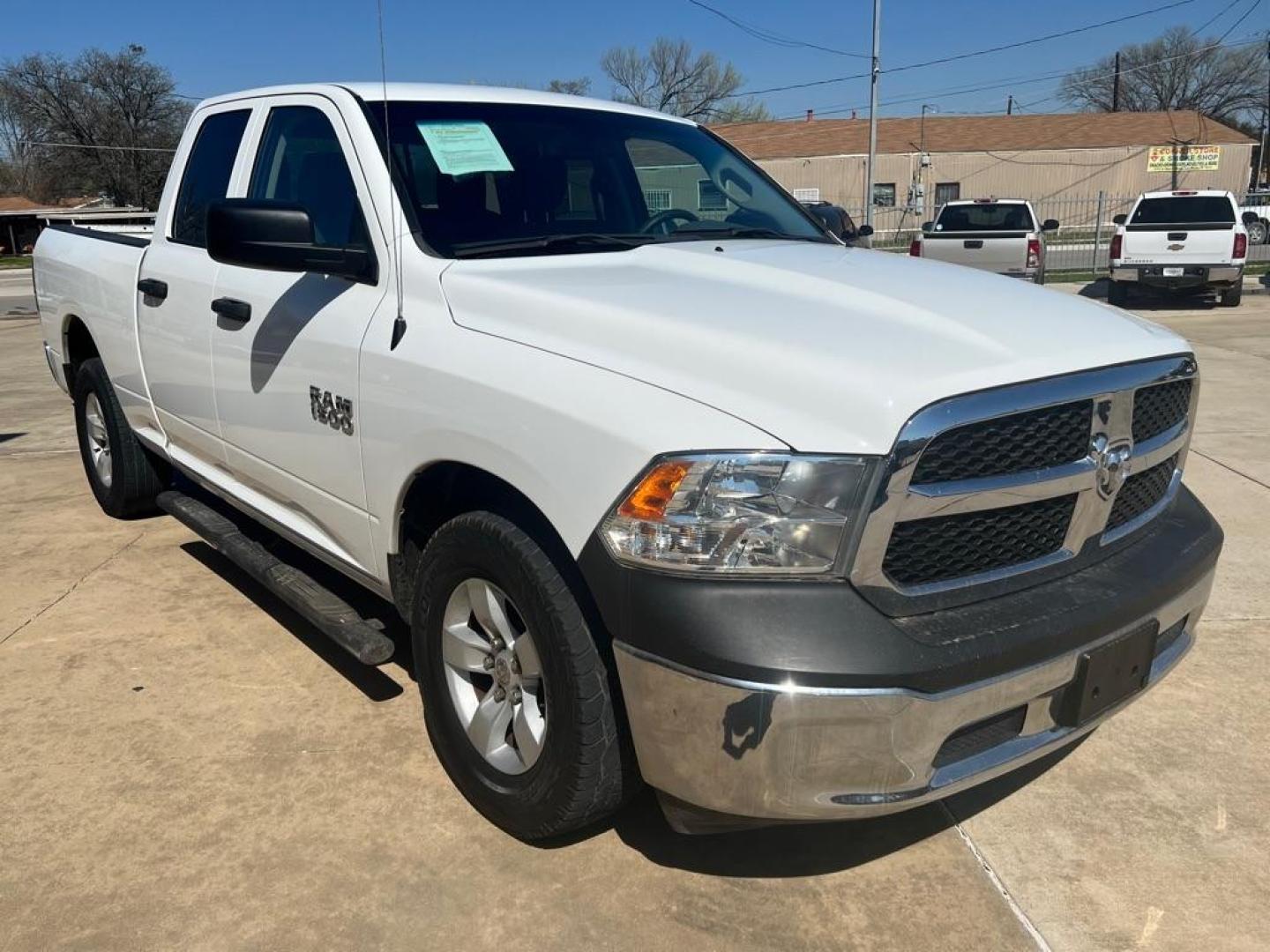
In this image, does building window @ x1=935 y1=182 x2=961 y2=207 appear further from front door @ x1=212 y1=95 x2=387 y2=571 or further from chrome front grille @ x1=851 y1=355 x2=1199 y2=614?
chrome front grille @ x1=851 y1=355 x2=1199 y2=614

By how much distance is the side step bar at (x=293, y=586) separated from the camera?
3094 mm

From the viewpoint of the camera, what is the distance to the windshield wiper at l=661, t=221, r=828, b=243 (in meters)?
3.54

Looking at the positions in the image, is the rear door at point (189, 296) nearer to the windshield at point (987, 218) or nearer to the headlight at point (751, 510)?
the headlight at point (751, 510)

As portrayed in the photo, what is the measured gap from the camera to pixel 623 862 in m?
2.71

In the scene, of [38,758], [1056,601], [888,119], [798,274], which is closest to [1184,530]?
[1056,601]

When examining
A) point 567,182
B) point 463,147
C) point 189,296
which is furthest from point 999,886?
point 189,296

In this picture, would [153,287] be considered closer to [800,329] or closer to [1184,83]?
[800,329]

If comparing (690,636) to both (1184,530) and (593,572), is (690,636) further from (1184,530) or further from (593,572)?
(1184,530)

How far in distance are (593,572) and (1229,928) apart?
1696mm

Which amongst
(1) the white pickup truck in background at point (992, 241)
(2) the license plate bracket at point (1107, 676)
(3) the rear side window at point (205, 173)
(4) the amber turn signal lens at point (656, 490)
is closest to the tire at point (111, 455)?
(3) the rear side window at point (205, 173)

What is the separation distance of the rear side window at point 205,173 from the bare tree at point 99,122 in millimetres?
57111

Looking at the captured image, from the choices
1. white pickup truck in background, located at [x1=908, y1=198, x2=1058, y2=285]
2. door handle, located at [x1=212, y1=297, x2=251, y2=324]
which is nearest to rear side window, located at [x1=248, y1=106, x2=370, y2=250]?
door handle, located at [x1=212, y1=297, x2=251, y2=324]

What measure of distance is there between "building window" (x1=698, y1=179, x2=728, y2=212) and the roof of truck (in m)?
0.43

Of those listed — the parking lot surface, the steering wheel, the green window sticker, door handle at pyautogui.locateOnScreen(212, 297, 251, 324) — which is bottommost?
the parking lot surface
